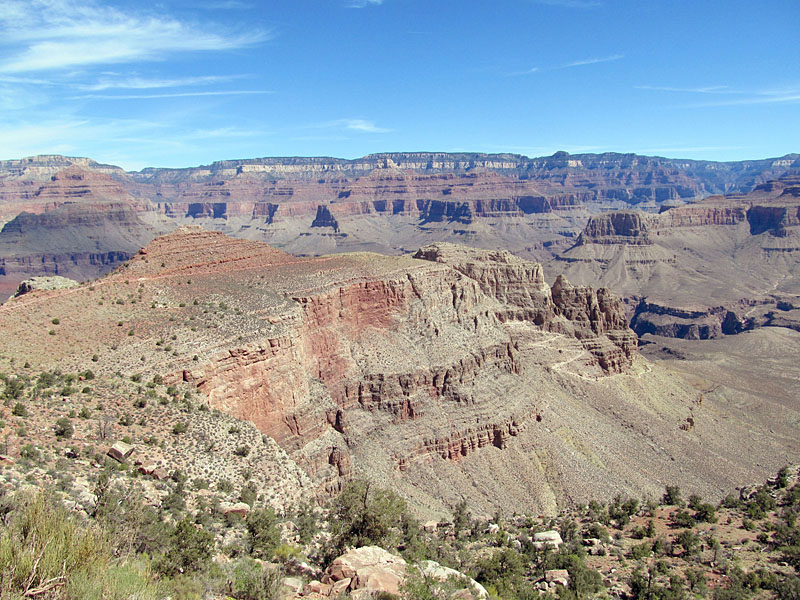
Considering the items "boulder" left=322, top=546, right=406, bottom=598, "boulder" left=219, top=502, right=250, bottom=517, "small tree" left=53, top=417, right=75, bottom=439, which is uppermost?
"small tree" left=53, top=417, right=75, bottom=439

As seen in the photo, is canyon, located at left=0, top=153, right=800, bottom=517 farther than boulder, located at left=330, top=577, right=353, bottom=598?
Yes

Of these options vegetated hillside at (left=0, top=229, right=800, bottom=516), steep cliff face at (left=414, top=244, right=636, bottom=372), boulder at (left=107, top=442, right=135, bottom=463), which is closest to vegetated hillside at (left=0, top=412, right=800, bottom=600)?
boulder at (left=107, top=442, right=135, bottom=463)

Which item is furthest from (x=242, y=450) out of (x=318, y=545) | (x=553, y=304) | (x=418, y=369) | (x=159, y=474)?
(x=553, y=304)

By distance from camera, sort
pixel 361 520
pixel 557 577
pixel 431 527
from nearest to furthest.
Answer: pixel 361 520 < pixel 557 577 < pixel 431 527

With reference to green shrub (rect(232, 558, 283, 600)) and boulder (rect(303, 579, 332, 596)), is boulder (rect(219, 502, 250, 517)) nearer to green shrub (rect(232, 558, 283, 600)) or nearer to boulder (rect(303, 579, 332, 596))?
green shrub (rect(232, 558, 283, 600))

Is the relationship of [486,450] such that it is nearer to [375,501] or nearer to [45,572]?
[375,501]

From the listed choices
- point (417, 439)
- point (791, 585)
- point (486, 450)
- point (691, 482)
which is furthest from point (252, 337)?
point (691, 482)

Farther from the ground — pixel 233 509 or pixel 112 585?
pixel 112 585

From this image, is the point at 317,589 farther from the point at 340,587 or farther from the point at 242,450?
the point at 242,450

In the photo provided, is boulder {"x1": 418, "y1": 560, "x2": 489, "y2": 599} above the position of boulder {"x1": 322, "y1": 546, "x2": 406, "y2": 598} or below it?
below

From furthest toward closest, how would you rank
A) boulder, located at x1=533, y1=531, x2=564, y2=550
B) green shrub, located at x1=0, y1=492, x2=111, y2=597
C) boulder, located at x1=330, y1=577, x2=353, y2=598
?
1. boulder, located at x1=533, y1=531, x2=564, y2=550
2. boulder, located at x1=330, y1=577, x2=353, y2=598
3. green shrub, located at x1=0, y1=492, x2=111, y2=597
